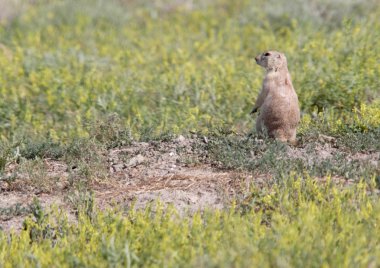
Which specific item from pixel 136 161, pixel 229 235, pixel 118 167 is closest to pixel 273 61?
pixel 136 161

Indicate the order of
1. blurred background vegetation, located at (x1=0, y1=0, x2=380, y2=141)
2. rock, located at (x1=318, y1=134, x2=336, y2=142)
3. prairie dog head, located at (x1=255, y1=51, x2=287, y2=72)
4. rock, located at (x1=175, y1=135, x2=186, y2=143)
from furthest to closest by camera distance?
blurred background vegetation, located at (x1=0, y1=0, x2=380, y2=141)
prairie dog head, located at (x1=255, y1=51, x2=287, y2=72)
rock, located at (x1=175, y1=135, x2=186, y2=143)
rock, located at (x1=318, y1=134, x2=336, y2=142)

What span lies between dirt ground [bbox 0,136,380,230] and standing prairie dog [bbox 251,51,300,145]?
282 mm

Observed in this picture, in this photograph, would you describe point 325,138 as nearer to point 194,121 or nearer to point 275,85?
point 275,85

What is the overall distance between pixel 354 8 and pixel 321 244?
9.86 m

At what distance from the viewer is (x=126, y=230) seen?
565 cm

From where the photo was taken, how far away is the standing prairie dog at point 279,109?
7.41 m

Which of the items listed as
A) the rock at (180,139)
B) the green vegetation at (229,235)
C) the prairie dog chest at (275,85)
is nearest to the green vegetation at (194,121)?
the green vegetation at (229,235)

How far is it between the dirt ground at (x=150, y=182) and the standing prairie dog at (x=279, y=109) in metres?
0.28

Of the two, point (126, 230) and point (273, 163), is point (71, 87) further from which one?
point (126, 230)

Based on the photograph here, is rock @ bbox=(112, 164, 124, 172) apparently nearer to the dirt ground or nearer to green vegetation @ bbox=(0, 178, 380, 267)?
the dirt ground

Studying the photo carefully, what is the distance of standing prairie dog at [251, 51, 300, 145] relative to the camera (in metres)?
7.41

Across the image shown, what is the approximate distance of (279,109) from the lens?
7461 mm

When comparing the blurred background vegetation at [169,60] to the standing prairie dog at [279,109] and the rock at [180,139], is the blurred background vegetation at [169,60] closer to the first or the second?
the rock at [180,139]

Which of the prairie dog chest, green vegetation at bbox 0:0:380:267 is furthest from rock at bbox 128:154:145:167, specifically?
the prairie dog chest
